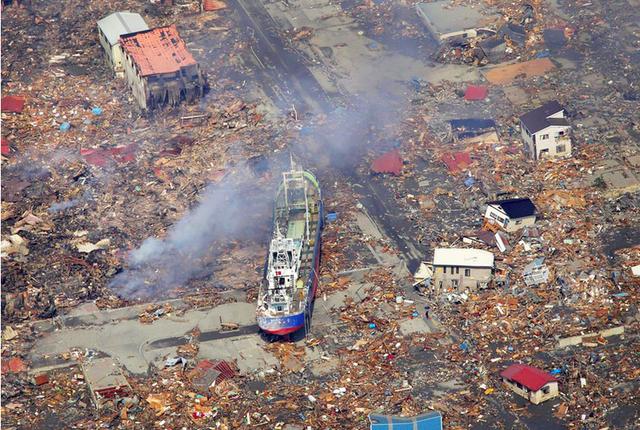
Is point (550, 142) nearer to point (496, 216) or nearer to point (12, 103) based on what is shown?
point (496, 216)

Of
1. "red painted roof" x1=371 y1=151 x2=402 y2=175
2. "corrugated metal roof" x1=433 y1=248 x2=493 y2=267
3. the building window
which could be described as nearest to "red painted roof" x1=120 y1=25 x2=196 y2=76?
"red painted roof" x1=371 y1=151 x2=402 y2=175

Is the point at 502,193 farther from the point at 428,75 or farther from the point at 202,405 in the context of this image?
the point at 202,405

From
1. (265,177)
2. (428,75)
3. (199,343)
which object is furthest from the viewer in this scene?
(428,75)

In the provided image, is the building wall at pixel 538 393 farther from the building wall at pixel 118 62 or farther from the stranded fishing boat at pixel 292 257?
the building wall at pixel 118 62

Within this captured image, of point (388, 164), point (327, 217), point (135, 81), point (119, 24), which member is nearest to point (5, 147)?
point (135, 81)

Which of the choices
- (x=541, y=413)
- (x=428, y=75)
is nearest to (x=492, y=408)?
(x=541, y=413)

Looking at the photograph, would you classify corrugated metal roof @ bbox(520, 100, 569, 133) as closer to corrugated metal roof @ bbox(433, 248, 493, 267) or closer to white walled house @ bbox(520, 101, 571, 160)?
white walled house @ bbox(520, 101, 571, 160)
